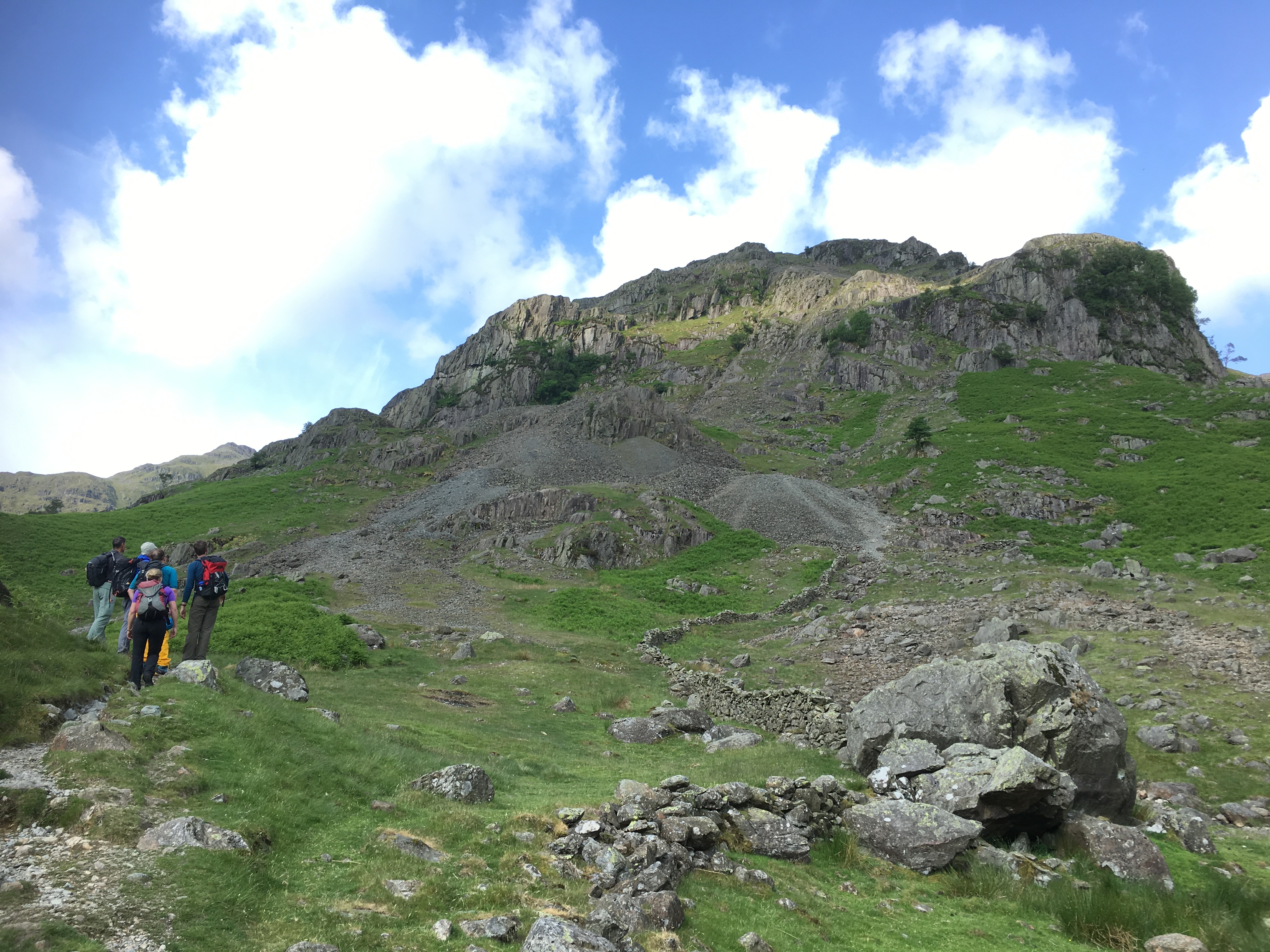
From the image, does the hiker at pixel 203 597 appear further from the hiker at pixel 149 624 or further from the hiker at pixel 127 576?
the hiker at pixel 149 624

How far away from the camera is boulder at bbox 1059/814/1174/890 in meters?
11.3

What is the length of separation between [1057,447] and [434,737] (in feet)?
251

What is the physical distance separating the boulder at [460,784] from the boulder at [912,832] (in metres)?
8.01

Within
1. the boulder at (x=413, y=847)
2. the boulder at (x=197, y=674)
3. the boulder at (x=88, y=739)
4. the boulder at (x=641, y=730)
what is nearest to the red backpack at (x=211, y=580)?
the boulder at (x=197, y=674)

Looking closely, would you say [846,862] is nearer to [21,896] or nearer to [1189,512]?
[21,896]

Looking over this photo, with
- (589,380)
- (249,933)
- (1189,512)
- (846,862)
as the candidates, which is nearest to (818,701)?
(846,862)

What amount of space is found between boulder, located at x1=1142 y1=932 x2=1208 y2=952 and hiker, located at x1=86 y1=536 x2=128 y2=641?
917 inches

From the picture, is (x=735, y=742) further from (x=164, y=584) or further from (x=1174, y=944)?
(x=164, y=584)

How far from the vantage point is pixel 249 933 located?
6543mm

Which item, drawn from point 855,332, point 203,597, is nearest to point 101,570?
point 203,597

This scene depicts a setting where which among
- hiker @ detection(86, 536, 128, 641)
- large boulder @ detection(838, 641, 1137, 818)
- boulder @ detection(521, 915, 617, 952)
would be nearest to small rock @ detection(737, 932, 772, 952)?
boulder @ detection(521, 915, 617, 952)

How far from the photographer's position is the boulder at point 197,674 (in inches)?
534

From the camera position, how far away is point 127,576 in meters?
15.5

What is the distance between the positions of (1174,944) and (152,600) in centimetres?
1977
